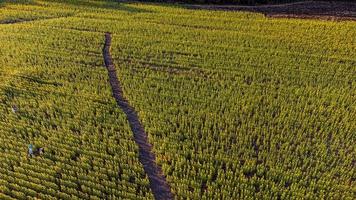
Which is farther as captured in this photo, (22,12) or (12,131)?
(22,12)

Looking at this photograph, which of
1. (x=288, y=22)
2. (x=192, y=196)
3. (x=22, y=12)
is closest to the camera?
(x=192, y=196)

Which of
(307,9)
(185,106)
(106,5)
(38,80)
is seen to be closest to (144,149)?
(185,106)

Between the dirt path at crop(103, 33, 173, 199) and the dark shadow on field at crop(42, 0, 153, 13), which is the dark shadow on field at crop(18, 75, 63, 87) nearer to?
the dirt path at crop(103, 33, 173, 199)

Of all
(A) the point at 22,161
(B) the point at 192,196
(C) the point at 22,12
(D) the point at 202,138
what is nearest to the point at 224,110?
(D) the point at 202,138

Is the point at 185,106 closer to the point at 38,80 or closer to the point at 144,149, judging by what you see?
the point at 144,149

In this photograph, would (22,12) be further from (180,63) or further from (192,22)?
(180,63)

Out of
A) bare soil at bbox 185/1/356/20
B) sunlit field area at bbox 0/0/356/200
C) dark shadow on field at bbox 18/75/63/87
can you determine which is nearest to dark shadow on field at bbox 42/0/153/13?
sunlit field area at bbox 0/0/356/200

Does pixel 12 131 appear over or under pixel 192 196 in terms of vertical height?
over
